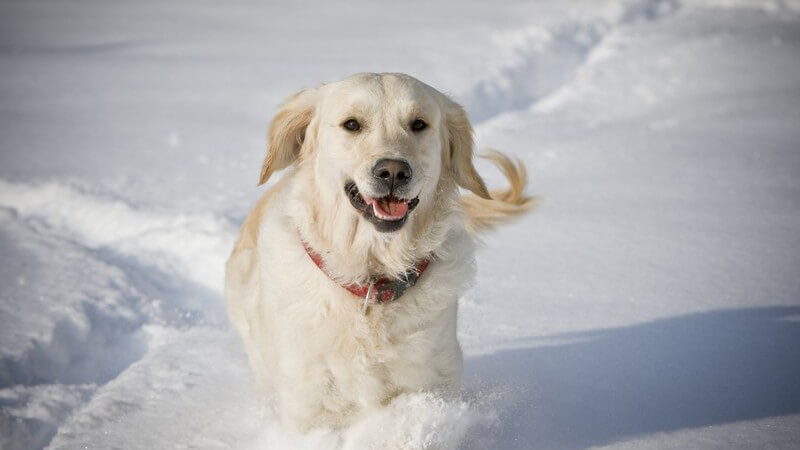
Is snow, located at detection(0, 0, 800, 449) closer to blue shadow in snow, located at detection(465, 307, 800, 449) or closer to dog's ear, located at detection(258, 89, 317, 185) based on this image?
blue shadow in snow, located at detection(465, 307, 800, 449)

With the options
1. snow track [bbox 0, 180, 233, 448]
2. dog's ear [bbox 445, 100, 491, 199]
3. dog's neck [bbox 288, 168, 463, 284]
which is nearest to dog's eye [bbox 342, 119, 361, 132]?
dog's neck [bbox 288, 168, 463, 284]

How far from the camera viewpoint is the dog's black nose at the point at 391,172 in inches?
91.8

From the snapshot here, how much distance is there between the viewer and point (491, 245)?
467 cm

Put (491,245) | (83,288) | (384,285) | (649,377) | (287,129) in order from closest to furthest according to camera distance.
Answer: (384,285) → (287,129) → (649,377) → (83,288) → (491,245)

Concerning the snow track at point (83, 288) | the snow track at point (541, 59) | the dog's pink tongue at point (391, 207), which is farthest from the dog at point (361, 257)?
the snow track at point (541, 59)

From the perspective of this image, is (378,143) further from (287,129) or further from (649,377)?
(649,377)

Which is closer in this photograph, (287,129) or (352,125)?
Answer: (352,125)

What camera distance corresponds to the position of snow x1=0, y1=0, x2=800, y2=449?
279cm

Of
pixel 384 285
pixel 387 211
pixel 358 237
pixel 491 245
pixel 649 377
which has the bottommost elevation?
pixel 491 245

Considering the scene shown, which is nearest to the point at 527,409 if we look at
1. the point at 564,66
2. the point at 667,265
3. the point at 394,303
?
the point at 394,303

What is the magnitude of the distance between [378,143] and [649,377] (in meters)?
1.60

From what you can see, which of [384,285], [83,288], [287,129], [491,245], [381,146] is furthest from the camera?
[491,245]

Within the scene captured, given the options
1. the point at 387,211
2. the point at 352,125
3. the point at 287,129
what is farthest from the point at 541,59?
the point at 387,211

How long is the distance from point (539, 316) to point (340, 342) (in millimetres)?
1516
